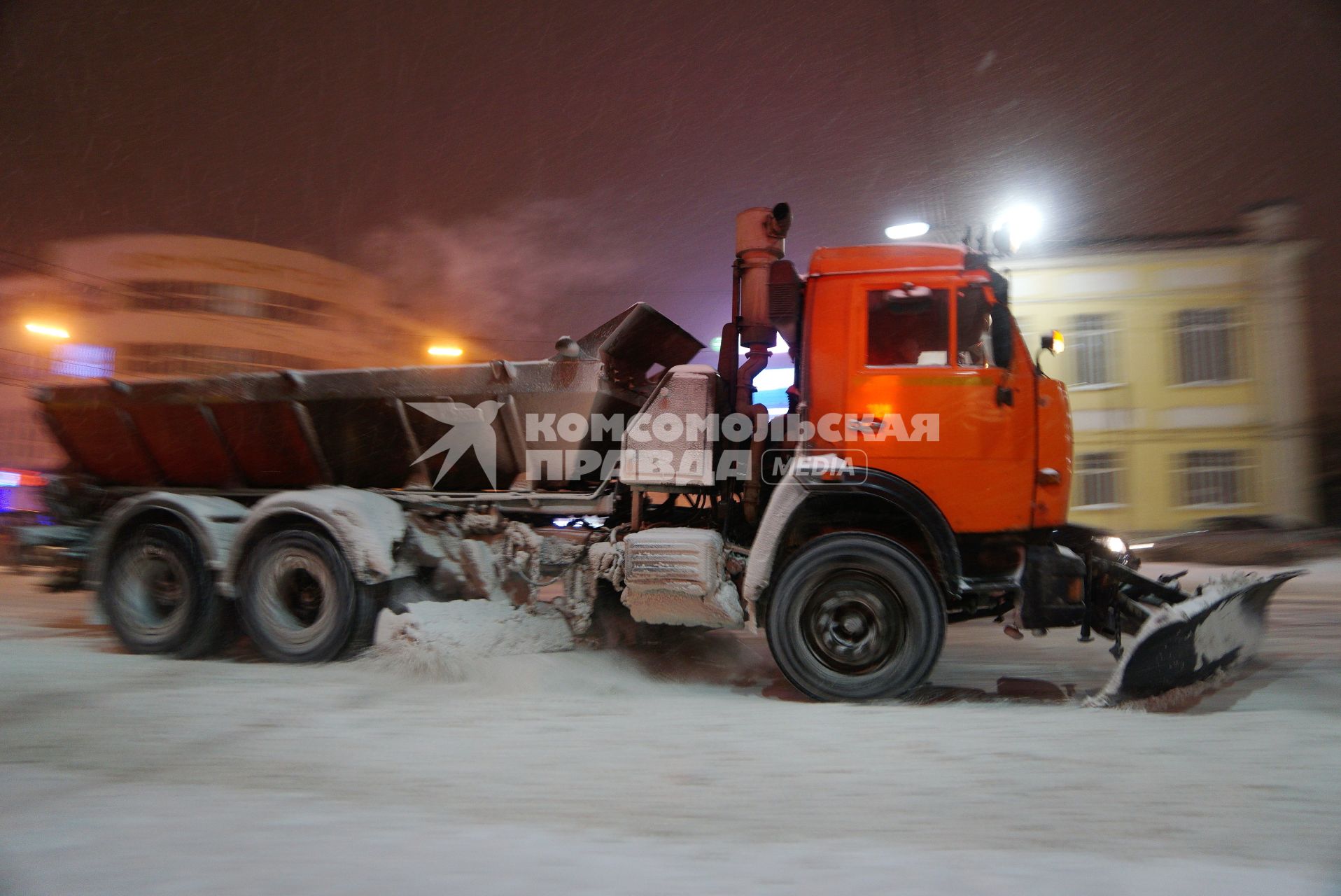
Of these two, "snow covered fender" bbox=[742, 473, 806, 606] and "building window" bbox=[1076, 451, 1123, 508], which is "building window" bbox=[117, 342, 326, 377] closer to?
"building window" bbox=[1076, 451, 1123, 508]

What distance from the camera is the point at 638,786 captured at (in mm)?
3375

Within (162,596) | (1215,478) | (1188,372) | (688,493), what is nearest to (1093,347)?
(1188,372)

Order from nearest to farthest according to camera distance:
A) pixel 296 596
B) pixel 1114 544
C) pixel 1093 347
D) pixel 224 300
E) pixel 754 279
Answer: pixel 1114 544
pixel 754 279
pixel 296 596
pixel 1093 347
pixel 224 300

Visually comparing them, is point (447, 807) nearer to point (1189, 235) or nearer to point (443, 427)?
point (443, 427)

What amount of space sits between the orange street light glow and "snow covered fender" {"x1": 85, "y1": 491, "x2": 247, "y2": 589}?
912 inches

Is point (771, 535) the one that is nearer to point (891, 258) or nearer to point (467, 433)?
point (891, 258)

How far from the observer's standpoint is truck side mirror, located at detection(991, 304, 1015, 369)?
193 inches

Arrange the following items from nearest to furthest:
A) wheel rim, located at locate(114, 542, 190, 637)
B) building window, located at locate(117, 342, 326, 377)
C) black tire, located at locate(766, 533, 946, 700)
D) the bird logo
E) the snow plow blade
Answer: the snow plow blade
black tire, located at locate(766, 533, 946, 700)
the bird logo
wheel rim, located at locate(114, 542, 190, 637)
building window, located at locate(117, 342, 326, 377)

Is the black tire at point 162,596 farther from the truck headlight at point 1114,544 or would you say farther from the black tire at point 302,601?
the truck headlight at point 1114,544

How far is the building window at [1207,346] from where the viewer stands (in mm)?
18938

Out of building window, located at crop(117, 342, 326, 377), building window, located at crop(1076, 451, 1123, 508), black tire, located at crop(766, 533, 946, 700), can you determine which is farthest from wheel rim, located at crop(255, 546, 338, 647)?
building window, located at crop(117, 342, 326, 377)

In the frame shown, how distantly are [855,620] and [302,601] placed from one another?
4.15 metres

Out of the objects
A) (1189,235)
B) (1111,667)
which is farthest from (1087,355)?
(1111,667)

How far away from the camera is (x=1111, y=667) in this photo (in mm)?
6074
